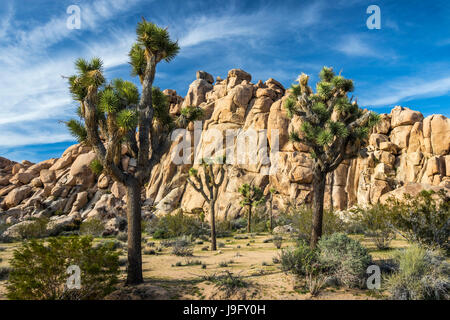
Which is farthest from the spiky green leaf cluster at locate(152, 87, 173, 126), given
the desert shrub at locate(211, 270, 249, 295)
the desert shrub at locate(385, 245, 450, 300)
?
the desert shrub at locate(385, 245, 450, 300)

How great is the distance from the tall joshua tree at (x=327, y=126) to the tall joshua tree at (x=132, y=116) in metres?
5.97

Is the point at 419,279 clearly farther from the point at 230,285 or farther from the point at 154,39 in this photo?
the point at 154,39

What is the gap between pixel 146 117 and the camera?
8.77m

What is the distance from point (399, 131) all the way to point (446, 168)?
7718 mm

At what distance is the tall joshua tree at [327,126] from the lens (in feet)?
35.2

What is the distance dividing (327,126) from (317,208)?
346cm

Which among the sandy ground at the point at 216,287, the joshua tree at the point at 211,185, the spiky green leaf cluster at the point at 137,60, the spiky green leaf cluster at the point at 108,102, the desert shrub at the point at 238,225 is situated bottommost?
the desert shrub at the point at 238,225

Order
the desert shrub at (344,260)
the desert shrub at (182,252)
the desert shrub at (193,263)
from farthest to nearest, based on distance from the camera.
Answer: the desert shrub at (182,252) < the desert shrub at (193,263) < the desert shrub at (344,260)

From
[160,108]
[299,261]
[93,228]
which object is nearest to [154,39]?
[160,108]

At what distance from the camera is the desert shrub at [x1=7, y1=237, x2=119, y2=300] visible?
5836mm

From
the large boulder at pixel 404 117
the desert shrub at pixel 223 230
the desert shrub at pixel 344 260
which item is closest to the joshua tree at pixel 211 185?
the desert shrub at pixel 223 230

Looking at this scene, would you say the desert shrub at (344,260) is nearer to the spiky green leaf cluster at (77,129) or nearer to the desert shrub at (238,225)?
the spiky green leaf cluster at (77,129)

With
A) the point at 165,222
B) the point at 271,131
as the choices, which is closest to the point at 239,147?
the point at 271,131
